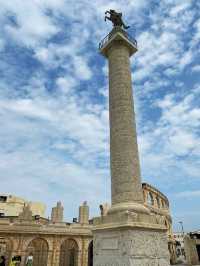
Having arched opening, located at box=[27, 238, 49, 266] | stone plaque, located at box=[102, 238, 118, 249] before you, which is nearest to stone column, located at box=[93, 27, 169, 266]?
stone plaque, located at box=[102, 238, 118, 249]

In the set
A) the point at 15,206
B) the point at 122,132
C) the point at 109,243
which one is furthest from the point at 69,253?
the point at 122,132

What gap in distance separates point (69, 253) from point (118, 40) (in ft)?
81.4

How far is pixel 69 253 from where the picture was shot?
95.5ft

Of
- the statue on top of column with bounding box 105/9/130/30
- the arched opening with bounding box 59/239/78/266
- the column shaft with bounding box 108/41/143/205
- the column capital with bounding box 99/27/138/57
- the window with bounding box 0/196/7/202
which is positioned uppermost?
the statue on top of column with bounding box 105/9/130/30

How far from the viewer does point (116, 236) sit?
8.91 meters

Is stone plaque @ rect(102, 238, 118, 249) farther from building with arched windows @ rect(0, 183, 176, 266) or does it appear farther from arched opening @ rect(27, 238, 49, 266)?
arched opening @ rect(27, 238, 49, 266)

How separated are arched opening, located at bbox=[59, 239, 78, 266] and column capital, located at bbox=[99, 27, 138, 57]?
21344mm

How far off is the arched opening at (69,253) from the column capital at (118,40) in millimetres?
21344

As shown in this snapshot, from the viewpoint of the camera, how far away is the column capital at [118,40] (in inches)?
506

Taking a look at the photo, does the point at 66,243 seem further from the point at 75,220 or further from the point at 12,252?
the point at 12,252

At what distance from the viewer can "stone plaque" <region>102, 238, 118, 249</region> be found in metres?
8.86

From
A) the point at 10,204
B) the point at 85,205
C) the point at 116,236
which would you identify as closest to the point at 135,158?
the point at 116,236

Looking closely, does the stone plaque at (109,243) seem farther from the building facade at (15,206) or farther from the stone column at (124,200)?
the building facade at (15,206)

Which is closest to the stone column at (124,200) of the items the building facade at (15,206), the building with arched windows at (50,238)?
the building with arched windows at (50,238)
